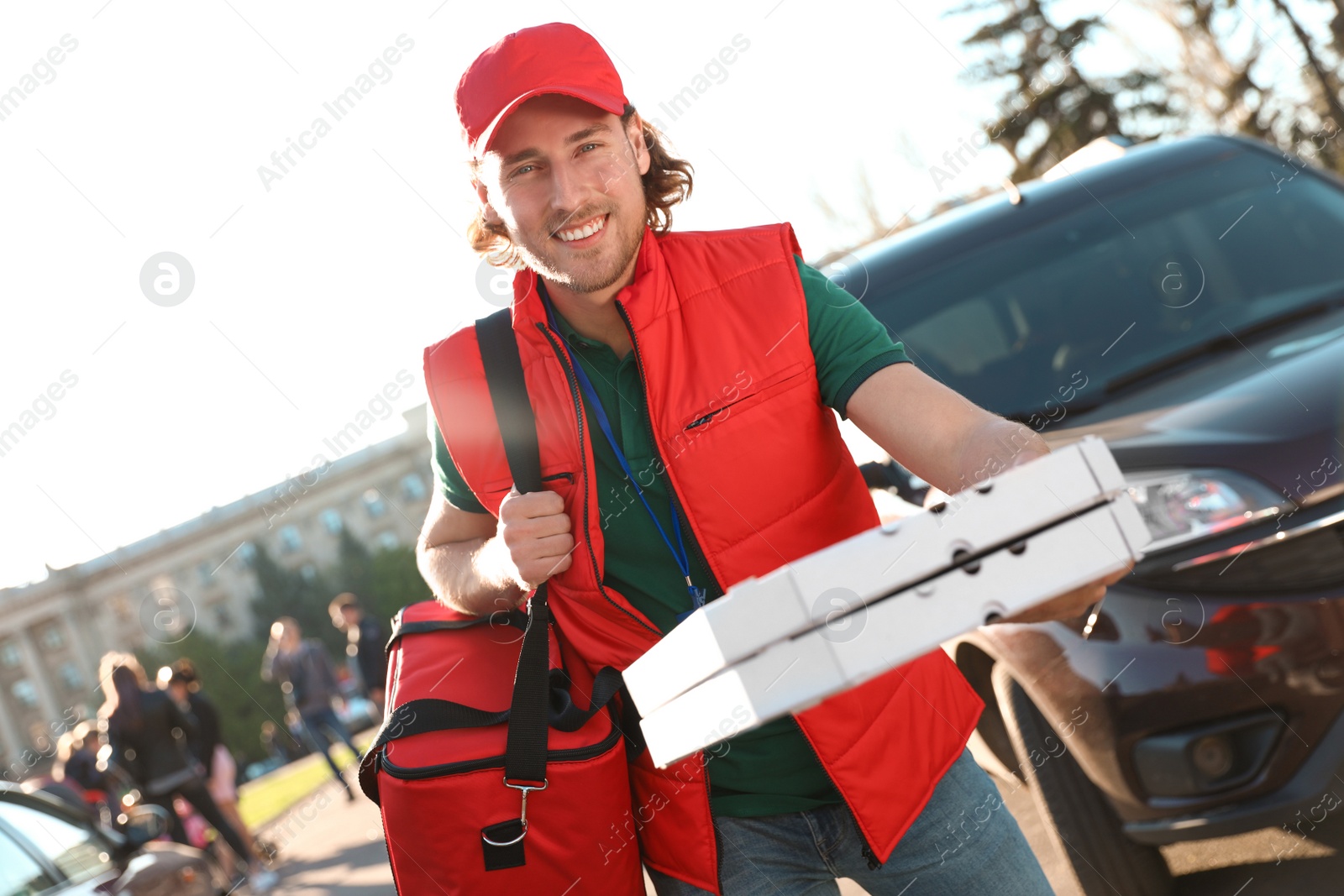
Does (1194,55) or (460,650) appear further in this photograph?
(1194,55)

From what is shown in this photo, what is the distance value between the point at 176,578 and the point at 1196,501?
92318mm

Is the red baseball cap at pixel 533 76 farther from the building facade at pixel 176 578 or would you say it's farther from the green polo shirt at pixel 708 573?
the building facade at pixel 176 578

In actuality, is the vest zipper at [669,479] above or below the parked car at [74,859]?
above

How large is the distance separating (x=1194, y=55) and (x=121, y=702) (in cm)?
2733

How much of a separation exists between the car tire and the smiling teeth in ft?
6.18

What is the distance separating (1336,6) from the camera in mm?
22797

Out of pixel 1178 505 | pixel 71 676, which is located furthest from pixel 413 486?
pixel 1178 505

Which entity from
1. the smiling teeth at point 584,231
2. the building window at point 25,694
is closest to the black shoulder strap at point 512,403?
the smiling teeth at point 584,231

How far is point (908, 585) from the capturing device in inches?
55.5

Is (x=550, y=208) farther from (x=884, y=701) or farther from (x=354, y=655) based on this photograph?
(x=354, y=655)

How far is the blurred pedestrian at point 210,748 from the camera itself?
30.0 ft

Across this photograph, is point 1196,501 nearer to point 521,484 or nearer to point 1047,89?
point 521,484

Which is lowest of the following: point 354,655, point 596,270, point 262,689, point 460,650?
point 262,689

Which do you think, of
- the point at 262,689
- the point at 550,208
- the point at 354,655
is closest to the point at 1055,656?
the point at 550,208
